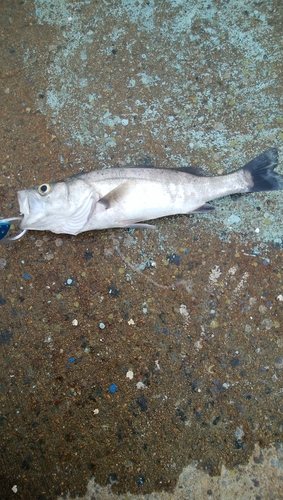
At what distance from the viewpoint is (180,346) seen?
318 cm

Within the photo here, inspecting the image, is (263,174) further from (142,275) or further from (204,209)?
(142,275)

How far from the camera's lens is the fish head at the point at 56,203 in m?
3.00

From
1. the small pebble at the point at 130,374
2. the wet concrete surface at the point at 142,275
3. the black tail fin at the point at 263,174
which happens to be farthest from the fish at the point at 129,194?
the small pebble at the point at 130,374

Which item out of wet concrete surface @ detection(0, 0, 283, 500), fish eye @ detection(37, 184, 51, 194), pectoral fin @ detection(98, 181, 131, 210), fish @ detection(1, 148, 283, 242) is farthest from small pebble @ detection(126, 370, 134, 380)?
fish eye @ detection(37, 184, 51, 194)

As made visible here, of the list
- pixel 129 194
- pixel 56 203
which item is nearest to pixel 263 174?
pixel 129 194

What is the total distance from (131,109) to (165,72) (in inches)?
19.2

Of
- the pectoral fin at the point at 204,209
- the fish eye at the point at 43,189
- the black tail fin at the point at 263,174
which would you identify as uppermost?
the fish eye at the point at 43,189

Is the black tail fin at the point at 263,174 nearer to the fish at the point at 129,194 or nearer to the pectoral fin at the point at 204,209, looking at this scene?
the fish at the point at 129,194

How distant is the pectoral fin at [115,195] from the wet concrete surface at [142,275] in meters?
0.36

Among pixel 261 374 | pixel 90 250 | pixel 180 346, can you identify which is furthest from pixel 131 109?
pixel 261 374

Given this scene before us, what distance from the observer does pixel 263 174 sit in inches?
127

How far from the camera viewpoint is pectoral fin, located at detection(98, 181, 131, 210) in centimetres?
306

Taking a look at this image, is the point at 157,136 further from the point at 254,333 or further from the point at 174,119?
the point at 254,333

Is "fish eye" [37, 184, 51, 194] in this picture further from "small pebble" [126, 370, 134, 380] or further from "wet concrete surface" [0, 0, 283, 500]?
"small pebble" [126, 370, 134, 380]
